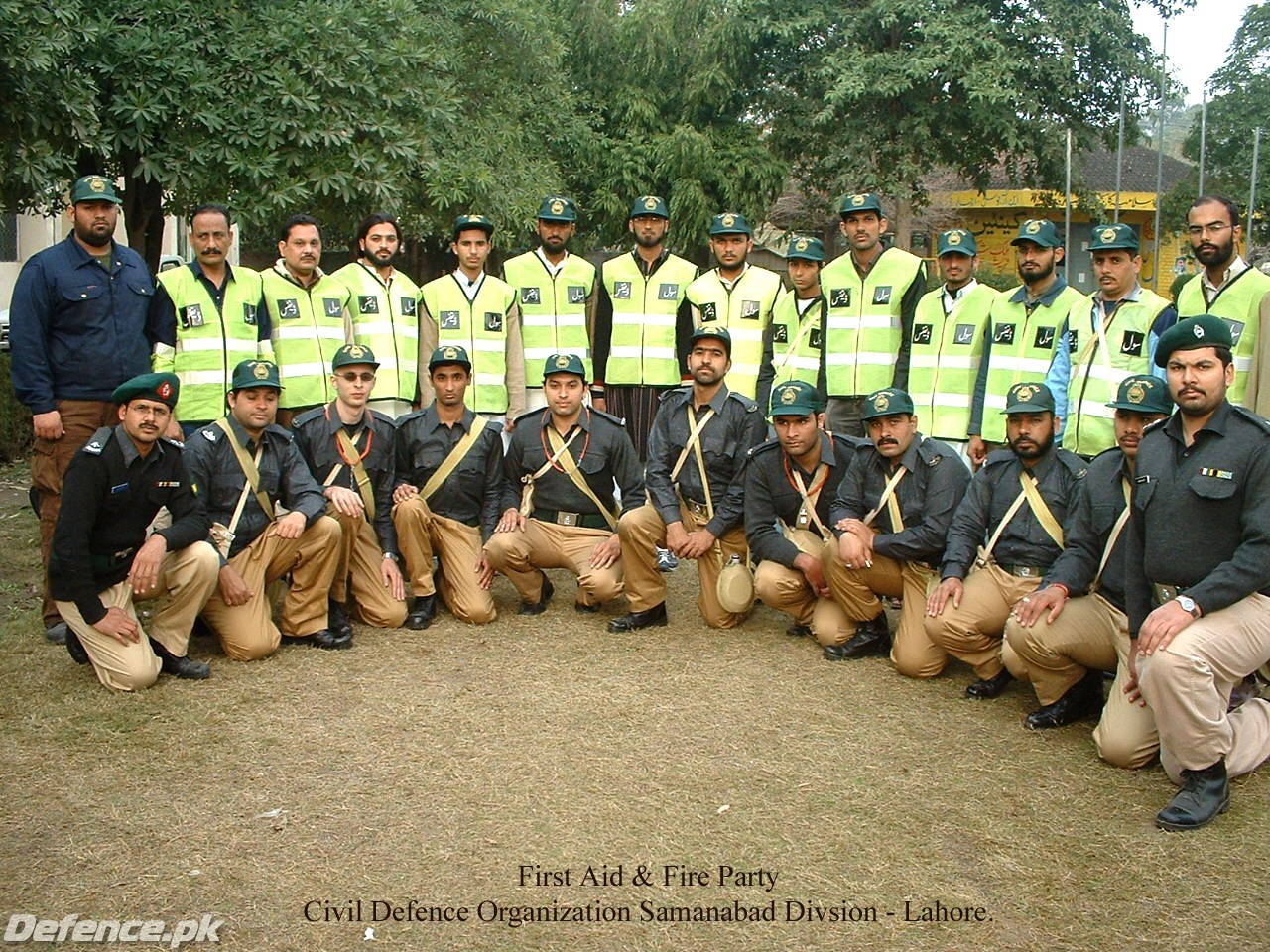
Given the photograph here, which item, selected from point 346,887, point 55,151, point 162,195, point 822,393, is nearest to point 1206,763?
point 346,887

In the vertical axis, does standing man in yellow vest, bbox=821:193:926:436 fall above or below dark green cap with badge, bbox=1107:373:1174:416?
above

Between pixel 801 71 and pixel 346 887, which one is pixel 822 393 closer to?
pixel 346 887

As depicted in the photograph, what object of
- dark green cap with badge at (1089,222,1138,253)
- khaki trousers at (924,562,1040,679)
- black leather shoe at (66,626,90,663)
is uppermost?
dark green cap with badge at (1089,222,1138,253)

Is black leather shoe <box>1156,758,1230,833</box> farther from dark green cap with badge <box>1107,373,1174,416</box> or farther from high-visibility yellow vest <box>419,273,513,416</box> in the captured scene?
high-visibility yellow vest <box>419,273,513,416</box>

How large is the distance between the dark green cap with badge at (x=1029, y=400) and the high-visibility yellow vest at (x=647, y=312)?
A: 9.15 ft

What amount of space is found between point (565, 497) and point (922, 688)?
2371 millimetres

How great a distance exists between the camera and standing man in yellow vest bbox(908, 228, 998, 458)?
6977 millimetres

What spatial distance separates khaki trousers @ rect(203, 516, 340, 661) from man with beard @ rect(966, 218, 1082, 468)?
3.64 m

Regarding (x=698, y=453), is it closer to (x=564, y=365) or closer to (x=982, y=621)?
(x=564, y=365)

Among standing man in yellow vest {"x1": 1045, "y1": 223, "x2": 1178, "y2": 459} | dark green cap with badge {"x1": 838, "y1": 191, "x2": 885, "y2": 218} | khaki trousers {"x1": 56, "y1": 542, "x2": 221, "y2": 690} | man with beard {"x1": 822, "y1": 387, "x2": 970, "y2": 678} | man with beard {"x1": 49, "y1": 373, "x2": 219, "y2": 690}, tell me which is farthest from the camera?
dark green cap with badge {"x1": 838, "y1": 191, "x2": 885, "y2": 218}

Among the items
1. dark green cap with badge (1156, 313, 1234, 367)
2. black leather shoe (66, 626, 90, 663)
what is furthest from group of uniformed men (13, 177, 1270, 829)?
black leather shoe (66, 626, 90, 663)

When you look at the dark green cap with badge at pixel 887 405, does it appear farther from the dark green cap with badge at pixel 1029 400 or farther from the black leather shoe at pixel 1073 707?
the black leather shoe at pixel 1073 707

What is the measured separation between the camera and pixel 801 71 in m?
23.4

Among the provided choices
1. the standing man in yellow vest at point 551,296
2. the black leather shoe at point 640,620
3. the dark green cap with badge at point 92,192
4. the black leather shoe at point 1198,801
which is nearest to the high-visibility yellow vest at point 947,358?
the black leather shoe at point 640,620
